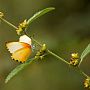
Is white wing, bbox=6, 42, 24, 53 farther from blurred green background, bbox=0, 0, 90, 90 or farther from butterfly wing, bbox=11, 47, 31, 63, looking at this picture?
blurred green background, bbox=0, 0, 90, 90

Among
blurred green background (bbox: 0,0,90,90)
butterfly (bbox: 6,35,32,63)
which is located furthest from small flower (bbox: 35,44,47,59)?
blurred green background (bbox: 0,0,90,90)

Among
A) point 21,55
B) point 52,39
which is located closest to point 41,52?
point 21,55

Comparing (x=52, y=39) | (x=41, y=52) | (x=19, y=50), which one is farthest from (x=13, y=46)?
(x=52, y=39)

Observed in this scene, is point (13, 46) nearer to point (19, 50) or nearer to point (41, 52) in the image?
point (19, 50)

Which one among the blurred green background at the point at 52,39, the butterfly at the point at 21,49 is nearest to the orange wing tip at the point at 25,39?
the butterfly at the point at 21,49

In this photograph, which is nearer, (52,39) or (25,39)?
(25,39)

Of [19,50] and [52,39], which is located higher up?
[19,50]
